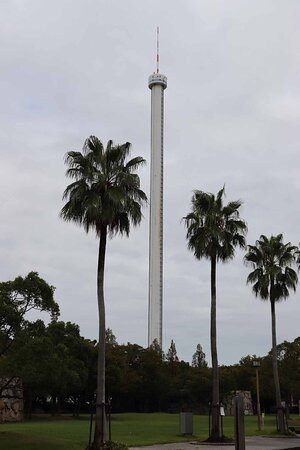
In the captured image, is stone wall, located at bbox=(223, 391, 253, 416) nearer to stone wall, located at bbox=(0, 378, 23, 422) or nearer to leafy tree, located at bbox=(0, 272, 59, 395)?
stone wall, located at bbox=(0, 378, 23, 422)

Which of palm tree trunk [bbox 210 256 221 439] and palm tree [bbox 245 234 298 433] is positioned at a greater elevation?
palm tree [bbox 245 234 298 433]

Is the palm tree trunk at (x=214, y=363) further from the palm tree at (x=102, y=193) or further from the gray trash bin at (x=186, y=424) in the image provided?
the palm tree at (x=102, y=193)

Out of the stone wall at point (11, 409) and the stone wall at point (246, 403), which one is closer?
the stone wall at point (11, 409)

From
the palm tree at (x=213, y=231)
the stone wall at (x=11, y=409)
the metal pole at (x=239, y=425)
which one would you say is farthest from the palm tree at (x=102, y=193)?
the stone wall at (x=11, y=409)

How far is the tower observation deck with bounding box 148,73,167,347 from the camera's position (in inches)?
4721

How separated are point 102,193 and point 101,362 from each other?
7180 mm

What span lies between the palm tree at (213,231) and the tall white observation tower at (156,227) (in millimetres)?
81995

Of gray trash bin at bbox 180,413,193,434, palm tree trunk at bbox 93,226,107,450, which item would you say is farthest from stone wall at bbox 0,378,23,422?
palm tree trunk at bbox 93,226,107,450

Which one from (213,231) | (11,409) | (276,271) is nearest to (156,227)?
(11,409)

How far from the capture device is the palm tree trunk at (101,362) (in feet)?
77.2

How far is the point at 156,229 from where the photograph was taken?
122 metres

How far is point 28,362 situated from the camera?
86.8 ft

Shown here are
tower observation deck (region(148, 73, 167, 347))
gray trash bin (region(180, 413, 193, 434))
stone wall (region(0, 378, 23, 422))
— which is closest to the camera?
gray trash bin (region(180, 413, 193, 434))

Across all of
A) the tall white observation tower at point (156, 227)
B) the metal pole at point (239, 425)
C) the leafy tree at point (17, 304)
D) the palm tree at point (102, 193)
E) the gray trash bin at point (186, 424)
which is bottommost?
the gray trash bin at point (186, 424)
